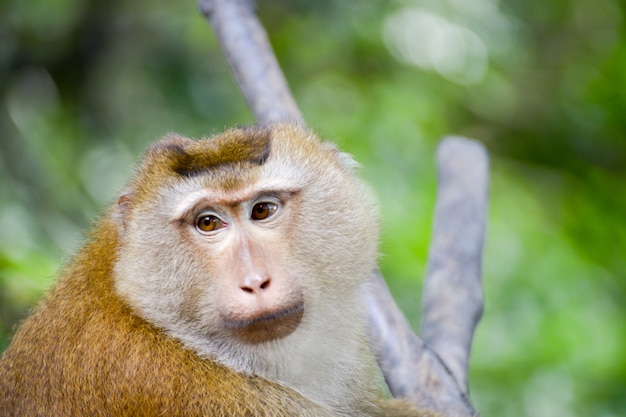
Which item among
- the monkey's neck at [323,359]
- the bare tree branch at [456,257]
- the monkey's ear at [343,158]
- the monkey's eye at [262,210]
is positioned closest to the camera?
the monkey's neck at [323,359]

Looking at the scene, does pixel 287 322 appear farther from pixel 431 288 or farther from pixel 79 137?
pixel 79 137

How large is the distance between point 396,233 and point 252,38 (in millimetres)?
2532

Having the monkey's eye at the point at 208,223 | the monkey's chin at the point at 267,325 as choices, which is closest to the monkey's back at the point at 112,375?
the monkey's chin at the point at 267,325

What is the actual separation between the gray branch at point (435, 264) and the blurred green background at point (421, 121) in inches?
52.4

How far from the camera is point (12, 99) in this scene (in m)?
7.43

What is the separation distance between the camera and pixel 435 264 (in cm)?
479

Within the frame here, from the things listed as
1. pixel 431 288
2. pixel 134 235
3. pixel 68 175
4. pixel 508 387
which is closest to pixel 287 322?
pixel 134 235

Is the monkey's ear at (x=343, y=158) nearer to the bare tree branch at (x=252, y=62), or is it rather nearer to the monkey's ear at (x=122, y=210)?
the bare tree branch at (x=252, y=62)

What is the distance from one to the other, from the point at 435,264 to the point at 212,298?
1891 millimetres

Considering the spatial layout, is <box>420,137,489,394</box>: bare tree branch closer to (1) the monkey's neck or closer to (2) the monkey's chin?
(1) the monkey's neck

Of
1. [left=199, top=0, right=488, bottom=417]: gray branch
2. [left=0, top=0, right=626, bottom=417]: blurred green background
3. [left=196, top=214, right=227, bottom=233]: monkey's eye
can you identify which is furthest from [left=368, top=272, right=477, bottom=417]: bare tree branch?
[left=0, top=0, right=626, bottom=417]: blurred green background

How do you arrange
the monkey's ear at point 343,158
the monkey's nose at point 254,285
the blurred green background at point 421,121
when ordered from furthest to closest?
the blurred green background at point 421,121 < the monkey's ear at point 343,158 < the monkey's nose at point 254,285

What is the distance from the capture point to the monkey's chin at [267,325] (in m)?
3.14

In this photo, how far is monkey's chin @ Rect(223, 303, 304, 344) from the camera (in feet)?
10.3
